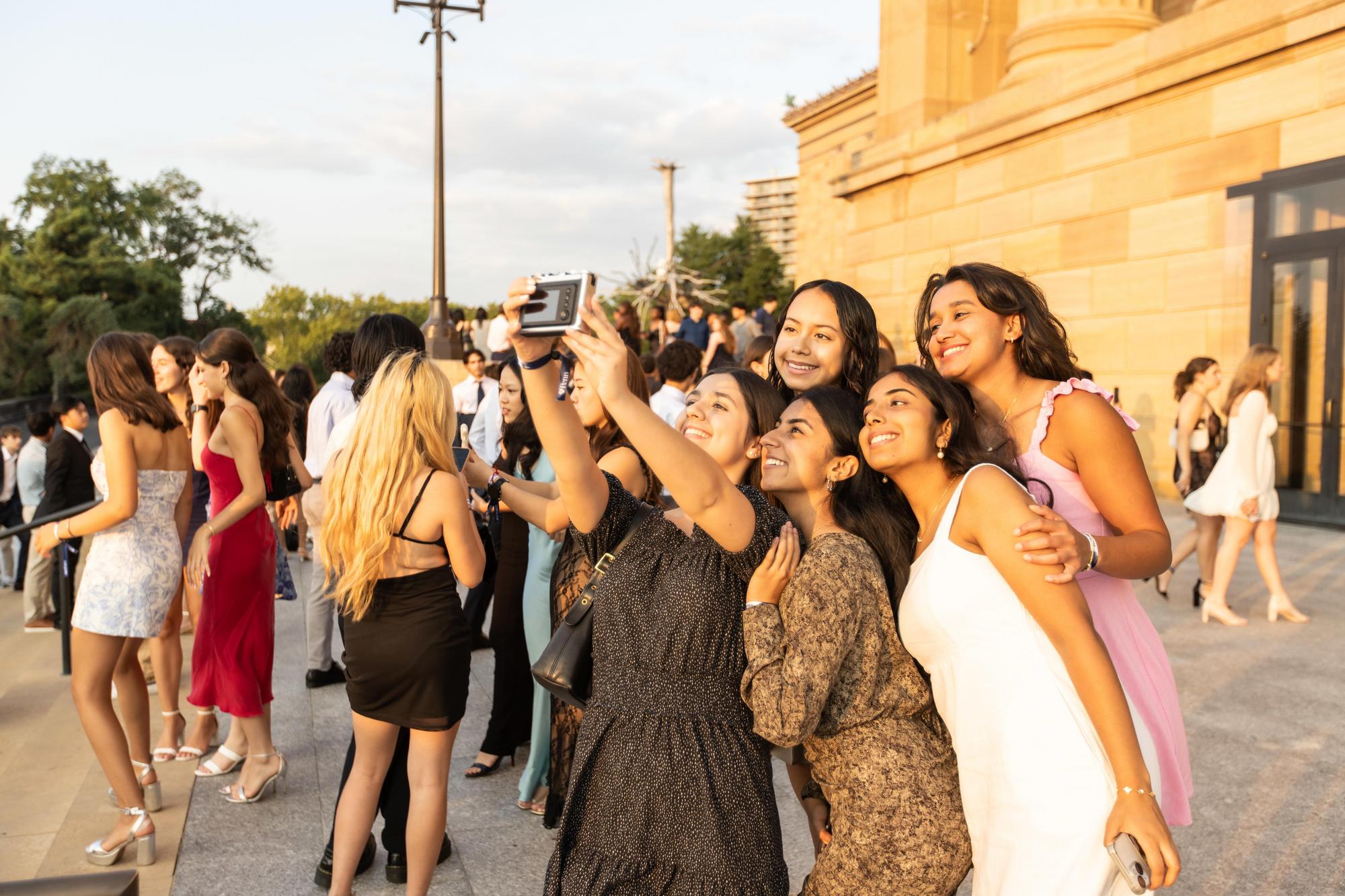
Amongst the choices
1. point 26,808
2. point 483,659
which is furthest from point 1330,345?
point 26,808

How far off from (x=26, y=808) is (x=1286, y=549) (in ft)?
35.1

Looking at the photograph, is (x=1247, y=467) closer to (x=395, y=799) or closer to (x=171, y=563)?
(x=395, y=799)

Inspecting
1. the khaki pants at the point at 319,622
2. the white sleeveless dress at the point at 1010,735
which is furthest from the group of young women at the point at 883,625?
the khaki pants at the point at 319,622

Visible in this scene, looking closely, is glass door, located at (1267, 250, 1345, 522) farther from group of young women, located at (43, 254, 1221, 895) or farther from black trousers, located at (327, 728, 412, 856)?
black trousers, located at (327, 728, 412, 856)

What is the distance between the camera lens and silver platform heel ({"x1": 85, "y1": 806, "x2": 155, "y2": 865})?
3891 mm

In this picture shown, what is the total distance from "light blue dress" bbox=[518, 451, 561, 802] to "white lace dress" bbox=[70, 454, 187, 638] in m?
1.57

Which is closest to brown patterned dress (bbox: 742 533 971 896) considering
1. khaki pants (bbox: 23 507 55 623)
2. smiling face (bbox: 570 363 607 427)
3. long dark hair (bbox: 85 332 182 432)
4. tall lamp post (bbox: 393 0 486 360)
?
smiling face (bbox: 570 363 607 427)

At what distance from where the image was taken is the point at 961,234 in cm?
1592

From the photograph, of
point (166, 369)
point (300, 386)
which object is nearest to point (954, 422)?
point (166, 369)

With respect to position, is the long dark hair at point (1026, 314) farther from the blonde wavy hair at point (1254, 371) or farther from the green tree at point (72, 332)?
the green tree at point (72, 332)

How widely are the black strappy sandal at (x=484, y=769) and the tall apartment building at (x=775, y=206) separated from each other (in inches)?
2285

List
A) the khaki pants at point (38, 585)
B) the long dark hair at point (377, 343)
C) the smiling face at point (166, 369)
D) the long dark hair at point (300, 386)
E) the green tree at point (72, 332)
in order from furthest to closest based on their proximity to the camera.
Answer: the green tree at point (72, 332) < the long dark hair at point (300, 386) < the khaki pants at point (38, 585) < the smiling face at point (166, 369) < the long dark hair at point (377, 343)

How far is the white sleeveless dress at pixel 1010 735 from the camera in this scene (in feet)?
6.07

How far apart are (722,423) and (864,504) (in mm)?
400
